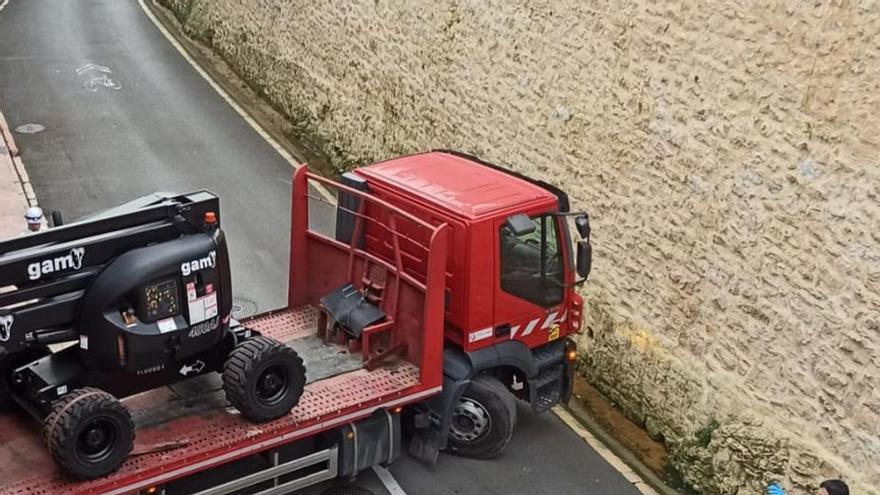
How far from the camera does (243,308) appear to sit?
1316 cm

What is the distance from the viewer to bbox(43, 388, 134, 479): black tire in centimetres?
728

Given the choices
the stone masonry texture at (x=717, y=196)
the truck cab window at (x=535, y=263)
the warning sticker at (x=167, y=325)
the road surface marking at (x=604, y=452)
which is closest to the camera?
the warning sticker at (x=167, y=325)

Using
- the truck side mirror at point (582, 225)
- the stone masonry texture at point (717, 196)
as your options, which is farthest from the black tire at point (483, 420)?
the stone masonry texture at point (717, 196)

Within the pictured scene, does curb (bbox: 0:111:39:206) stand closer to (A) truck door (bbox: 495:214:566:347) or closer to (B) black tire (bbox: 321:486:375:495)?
(B) black tire (bbox: 321:486:375:495)

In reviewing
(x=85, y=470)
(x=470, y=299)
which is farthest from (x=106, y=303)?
(x=470, y=299)

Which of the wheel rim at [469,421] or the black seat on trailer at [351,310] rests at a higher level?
the black seat on trailer at [351,310]

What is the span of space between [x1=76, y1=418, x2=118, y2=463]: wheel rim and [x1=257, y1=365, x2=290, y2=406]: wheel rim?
4.05 feet

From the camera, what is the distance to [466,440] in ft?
33.3

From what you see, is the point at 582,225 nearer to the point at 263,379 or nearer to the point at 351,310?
the point at 351,310

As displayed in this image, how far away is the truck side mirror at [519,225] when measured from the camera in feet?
30.7

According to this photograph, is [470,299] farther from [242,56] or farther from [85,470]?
[242,56]

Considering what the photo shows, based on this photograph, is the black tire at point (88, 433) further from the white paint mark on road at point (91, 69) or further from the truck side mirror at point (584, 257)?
the white paint mark on road at point (91, 69)

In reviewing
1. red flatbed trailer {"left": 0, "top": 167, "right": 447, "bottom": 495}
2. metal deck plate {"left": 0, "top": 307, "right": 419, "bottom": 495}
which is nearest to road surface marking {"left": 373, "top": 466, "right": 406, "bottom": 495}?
red flatbed trailer {"left": 0, "top": 167, "right": 447, "bottom": 495}

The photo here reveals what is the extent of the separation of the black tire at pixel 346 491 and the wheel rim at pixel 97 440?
2.50m
